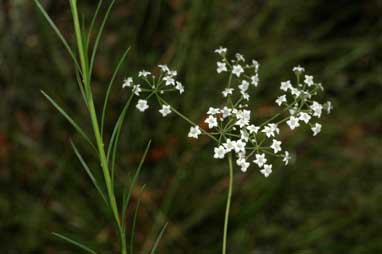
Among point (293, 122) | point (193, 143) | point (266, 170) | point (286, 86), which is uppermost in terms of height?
point (193, 143)

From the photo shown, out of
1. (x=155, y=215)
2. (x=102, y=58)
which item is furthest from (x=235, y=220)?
(x=102, y=58)

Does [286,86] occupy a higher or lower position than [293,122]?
higher

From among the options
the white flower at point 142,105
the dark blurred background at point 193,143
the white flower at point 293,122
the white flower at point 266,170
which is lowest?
the white flower at point 266,170

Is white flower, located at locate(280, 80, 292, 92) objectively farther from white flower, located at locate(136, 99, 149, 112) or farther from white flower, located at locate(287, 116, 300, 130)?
white flower, located at locate(136, 99, 149, 112)

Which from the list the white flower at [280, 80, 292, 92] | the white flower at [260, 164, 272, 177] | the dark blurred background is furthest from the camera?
the dark blurred background

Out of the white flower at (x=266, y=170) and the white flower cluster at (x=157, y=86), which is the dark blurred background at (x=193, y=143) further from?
the white flower at (x=266, y=170)

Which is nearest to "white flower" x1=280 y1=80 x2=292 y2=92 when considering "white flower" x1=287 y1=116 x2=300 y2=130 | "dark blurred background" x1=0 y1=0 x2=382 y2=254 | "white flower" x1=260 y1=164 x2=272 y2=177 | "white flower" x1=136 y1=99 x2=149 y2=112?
"white flower" x1=287 y1=116 x2=300 y2=130

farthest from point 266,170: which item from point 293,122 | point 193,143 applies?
point 193,143

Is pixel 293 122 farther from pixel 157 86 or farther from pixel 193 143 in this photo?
pixel 193 143

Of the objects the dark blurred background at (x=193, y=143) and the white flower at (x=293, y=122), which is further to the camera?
the dark blurred background at (x=193, y=143)

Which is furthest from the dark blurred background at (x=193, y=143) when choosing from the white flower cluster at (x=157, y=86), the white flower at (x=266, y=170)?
the white flower at (x=266, y=170)
